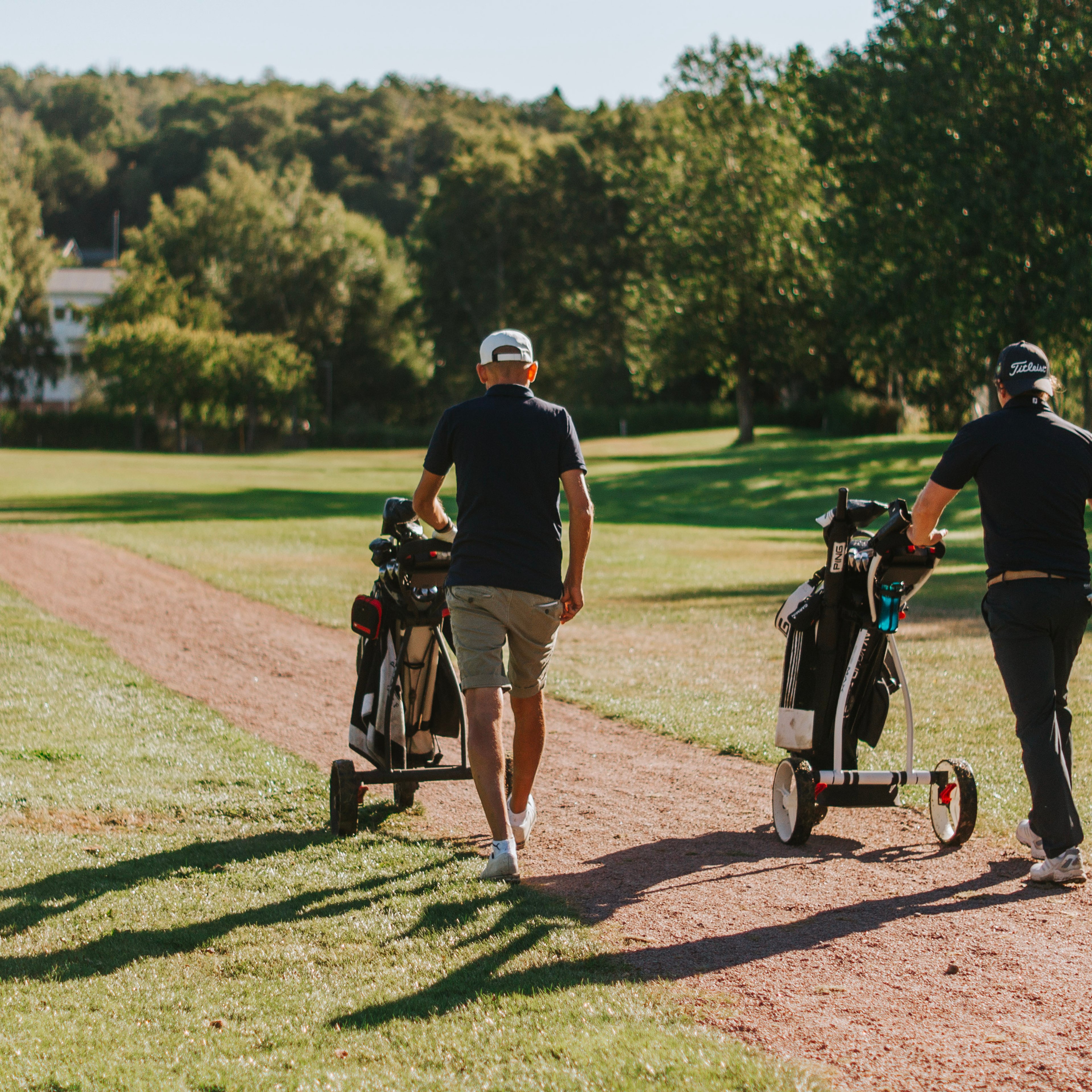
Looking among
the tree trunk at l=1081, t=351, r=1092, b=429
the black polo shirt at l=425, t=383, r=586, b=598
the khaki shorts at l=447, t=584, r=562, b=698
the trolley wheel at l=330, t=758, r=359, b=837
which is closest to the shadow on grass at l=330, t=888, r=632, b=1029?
the khaki shorts at l=447, t=584, r=562, b=698

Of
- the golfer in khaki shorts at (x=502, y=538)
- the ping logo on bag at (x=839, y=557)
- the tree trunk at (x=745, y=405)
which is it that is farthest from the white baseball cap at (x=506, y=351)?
the tree trunk at (x=745, y=405)

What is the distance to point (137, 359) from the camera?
75000 mm

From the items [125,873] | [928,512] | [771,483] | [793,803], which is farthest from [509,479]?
[771,483]

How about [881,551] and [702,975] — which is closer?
[702,975]

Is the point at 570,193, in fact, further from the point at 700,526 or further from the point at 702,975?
the point at 702,975

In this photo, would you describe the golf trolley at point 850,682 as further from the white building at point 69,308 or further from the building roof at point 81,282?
the building roof at point 81,282

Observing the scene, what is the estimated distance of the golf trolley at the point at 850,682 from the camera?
591 centimetres

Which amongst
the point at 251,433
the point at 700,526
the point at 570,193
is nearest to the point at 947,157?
the point at 700,526

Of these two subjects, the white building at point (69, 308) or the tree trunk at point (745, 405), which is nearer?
the tree trunk at point (745, 405)

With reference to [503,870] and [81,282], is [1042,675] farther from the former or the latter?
[81,282]

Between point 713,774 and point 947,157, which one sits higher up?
point 947,157

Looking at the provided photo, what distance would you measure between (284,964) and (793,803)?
2.50m

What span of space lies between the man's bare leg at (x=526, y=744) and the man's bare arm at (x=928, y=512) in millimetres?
1762

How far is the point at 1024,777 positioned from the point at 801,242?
148 feet
